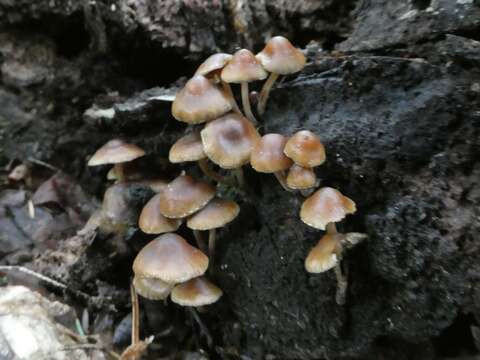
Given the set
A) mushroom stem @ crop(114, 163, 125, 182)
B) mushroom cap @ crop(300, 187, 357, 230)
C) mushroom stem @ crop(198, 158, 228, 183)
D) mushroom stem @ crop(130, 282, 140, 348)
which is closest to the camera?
mushroom cap @ crop(300, 187, 357, 230)

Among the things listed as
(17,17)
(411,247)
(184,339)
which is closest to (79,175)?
(17,17)

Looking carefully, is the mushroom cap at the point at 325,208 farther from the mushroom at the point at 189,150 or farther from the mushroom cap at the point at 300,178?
the mushroom at the point at 189,150

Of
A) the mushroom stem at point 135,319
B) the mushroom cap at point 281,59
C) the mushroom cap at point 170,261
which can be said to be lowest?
the mushroom stem at point 135,319

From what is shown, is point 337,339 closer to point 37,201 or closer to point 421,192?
point 421,192

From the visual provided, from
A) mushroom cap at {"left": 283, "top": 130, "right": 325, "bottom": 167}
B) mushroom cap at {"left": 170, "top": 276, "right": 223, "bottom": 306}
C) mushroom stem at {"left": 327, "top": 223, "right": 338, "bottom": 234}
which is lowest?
mushroom cap at {"left": 170, "top": 276, "right": 223, "bottom": 306}

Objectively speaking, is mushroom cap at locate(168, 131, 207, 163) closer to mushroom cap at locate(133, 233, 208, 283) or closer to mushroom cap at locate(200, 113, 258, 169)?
mushroom cap at locate(200, 113, 258, 169)

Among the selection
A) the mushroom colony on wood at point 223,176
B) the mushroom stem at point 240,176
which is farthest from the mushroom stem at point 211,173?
the mushroom stem at point 240,176

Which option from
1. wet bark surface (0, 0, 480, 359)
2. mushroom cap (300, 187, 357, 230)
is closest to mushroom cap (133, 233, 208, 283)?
wet bark surface (0, 0, 480, 359)

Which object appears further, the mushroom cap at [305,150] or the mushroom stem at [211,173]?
the mushroom stem at [211,173]
